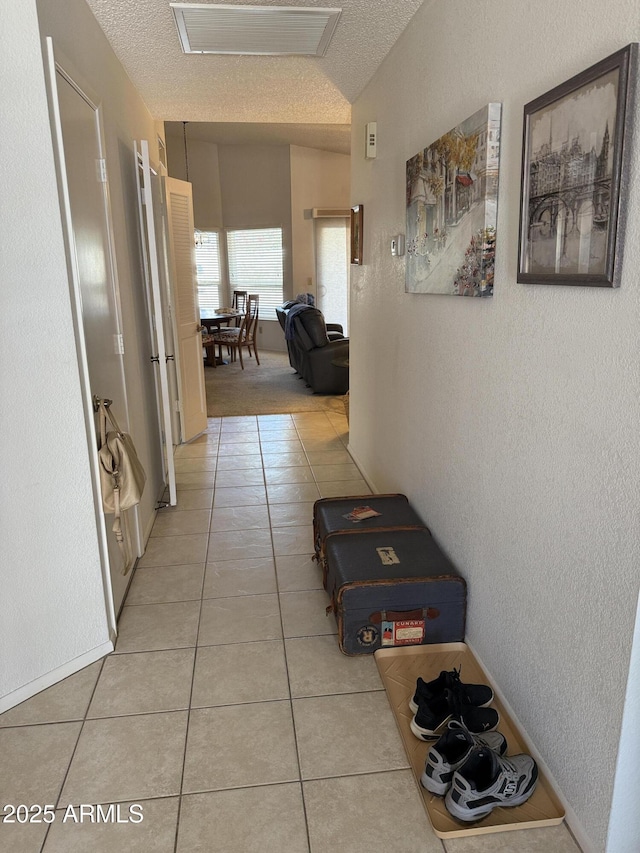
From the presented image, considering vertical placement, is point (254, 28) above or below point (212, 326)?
above

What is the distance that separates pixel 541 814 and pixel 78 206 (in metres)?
2.30

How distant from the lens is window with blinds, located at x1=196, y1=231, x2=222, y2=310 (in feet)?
31.7

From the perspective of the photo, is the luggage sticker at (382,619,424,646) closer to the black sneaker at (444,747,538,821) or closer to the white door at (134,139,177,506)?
the black sneaker at (444,747,538,821)

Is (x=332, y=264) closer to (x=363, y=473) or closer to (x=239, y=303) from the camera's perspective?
(x=239, y=303)

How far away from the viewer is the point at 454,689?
1.84m

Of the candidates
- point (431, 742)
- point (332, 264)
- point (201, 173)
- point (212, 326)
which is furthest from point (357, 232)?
point (201, 173)

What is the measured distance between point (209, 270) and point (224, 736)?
8772 millimetres

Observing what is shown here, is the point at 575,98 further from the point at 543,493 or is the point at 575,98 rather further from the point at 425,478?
the point at 425,478

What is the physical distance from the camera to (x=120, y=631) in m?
2.39

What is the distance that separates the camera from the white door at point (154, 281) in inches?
126

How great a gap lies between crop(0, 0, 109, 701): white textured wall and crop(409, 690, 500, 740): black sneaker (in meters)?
Answer: 1.16

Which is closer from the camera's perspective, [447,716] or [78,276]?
[447,716]

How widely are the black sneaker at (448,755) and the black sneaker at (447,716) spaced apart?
9 centimetres

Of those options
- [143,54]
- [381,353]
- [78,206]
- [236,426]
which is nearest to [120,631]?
[78,206]
